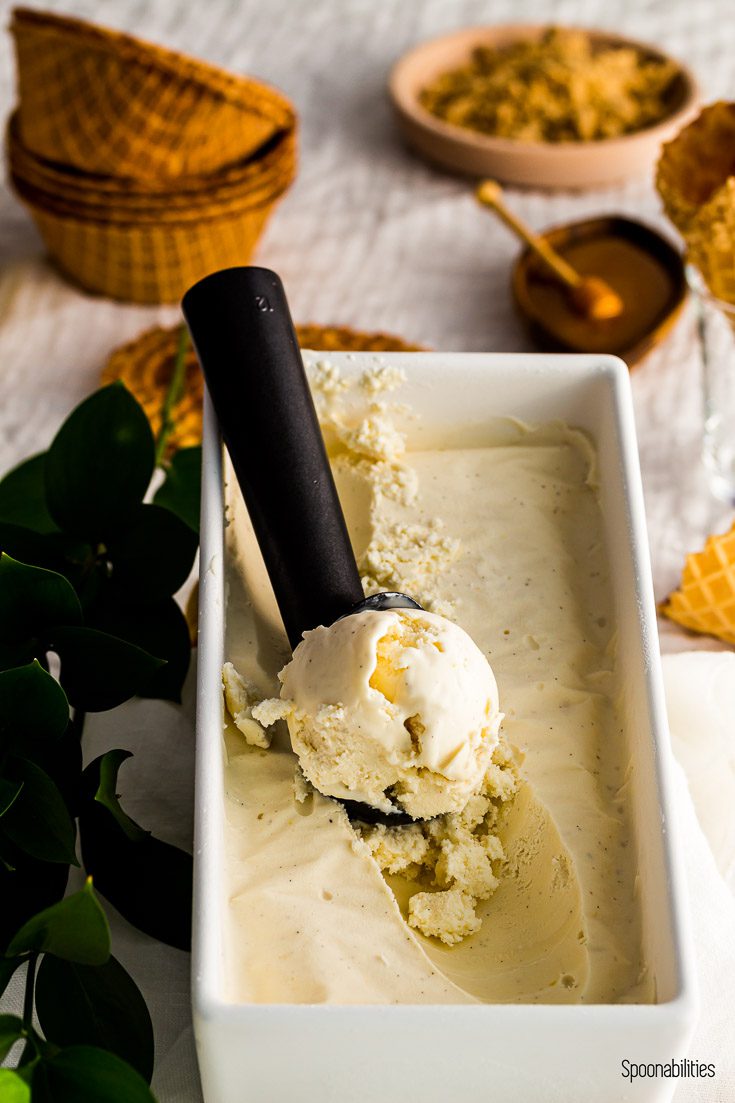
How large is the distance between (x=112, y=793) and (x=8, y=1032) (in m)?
0.12

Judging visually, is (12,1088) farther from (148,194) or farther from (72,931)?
(148,194)

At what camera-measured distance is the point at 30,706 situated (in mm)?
638

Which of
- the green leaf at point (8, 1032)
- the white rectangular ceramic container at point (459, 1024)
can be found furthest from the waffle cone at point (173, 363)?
the green leaf at point (8, 1032)

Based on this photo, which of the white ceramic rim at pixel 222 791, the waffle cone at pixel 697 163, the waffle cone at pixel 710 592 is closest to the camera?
the white ceramic rim at pixel 222 791

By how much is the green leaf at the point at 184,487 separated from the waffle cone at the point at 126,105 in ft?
1.66

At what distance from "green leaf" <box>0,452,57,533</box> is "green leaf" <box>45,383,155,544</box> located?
57 mm

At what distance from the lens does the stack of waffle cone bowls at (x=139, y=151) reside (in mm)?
1228

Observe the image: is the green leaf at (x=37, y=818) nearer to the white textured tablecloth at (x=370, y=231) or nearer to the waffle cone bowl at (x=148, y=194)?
the white textured tablecloth at (x=370, y=231)

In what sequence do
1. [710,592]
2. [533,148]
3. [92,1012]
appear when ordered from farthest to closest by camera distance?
[533,148] < [710,592] < [92,1012]

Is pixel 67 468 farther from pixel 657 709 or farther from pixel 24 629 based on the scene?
pixel 657 709

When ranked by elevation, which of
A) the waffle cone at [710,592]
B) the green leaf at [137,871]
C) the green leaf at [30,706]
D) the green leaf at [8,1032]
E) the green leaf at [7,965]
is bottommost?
the waffle cone at [710,592]

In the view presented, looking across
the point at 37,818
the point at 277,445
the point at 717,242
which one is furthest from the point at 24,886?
the point at 717,242

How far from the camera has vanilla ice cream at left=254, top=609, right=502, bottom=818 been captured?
0.59 metres

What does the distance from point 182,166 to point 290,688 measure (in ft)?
2.69
